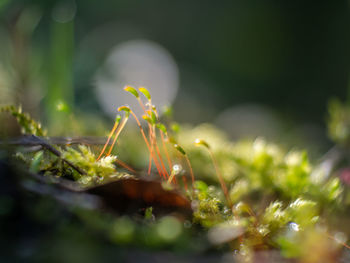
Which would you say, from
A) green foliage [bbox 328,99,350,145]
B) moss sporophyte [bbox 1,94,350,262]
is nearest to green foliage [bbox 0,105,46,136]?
moss sporophyte [bbox 1,94,350,262]

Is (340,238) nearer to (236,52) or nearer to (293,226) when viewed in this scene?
(293,226)

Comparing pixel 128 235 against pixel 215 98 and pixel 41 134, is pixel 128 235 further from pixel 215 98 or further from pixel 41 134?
pixel 215 98

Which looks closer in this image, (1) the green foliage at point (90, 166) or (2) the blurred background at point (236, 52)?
(1) the green foliage at point (90, 166)

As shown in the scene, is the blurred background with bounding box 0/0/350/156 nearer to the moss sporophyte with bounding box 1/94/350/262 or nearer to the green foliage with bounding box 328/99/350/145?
the green foliage with bounding box 328/99/350/145

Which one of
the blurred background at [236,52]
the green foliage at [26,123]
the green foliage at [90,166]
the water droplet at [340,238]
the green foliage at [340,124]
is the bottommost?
the water droplet at [340,238]

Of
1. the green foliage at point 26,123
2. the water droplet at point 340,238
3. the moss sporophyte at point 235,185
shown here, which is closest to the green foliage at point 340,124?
the moss sporophyte at point 235,185

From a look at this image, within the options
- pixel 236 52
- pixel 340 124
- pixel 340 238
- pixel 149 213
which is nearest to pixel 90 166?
pixel 149 213

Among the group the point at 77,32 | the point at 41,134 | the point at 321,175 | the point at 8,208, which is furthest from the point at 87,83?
the point at 77,32

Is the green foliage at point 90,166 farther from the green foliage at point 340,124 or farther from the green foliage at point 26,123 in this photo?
the green foliage at point 340,124
